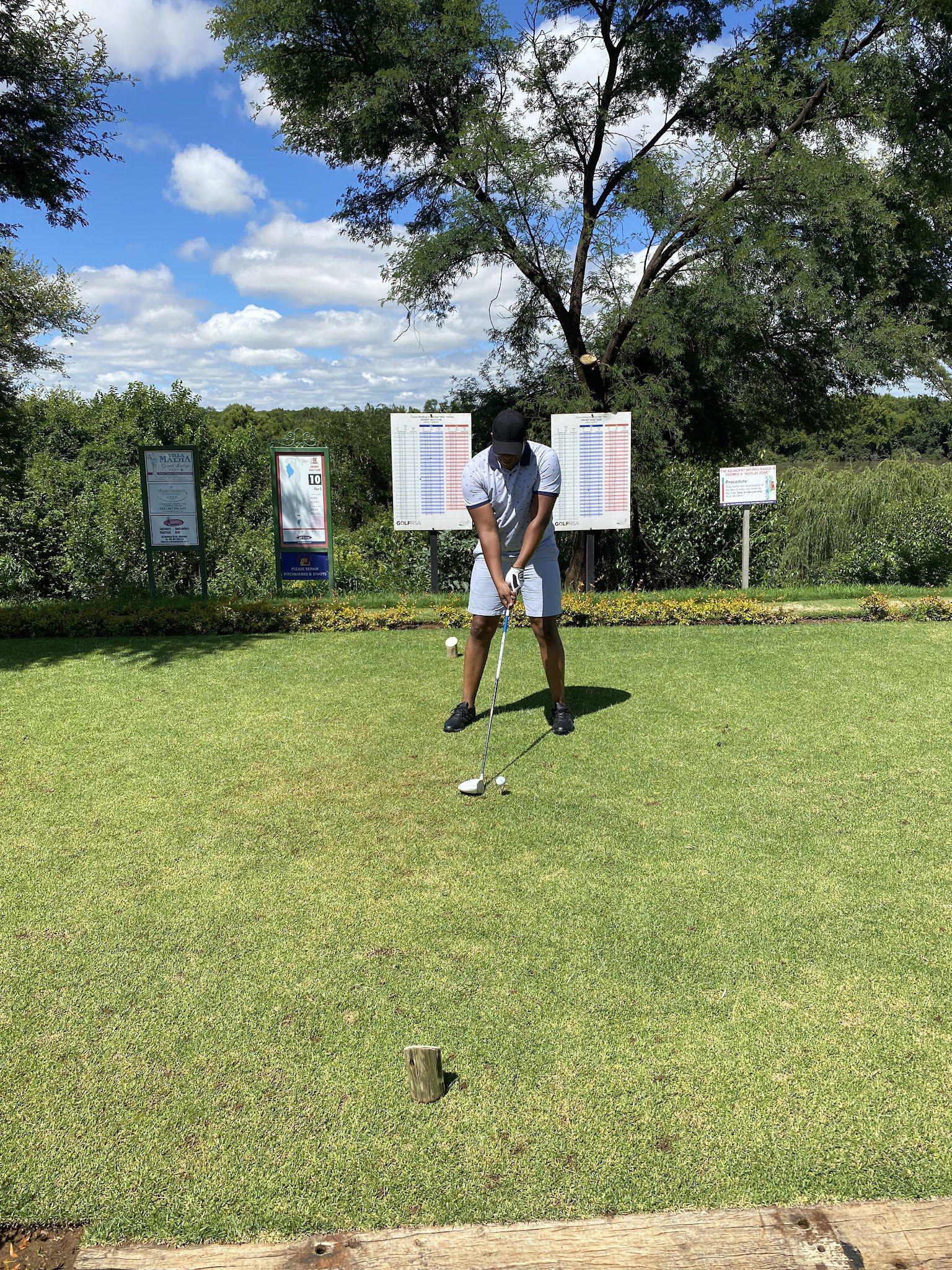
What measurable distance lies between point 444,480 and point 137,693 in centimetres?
493

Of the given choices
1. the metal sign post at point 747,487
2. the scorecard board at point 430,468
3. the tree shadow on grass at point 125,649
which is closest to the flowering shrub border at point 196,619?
the tree shadow on grass at point 125,649

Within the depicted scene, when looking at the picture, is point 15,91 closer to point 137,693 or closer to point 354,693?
point 137,693

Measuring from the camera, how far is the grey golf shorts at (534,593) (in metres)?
5.26

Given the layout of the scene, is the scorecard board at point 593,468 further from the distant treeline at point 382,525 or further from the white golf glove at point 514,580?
the white golf glove at point 514,580

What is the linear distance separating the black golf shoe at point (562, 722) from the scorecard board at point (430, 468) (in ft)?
17.1

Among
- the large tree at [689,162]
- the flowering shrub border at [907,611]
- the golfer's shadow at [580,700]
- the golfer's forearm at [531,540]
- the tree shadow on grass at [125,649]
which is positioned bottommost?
the golfer's shadow at [580,700]

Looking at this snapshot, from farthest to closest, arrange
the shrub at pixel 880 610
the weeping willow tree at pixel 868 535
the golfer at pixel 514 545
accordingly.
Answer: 1. the weeping willow tree at pixel 868 535
2. the shrub at pixel 880 610
3. the golfer at pixel 514 545

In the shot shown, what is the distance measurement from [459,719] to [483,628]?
2.07ft

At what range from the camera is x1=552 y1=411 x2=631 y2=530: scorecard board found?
10.4m

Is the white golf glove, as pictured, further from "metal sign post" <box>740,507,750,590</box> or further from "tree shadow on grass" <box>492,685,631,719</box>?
"metal sign post" <box>740,507,750,590</box>

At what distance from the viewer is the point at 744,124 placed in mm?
11156

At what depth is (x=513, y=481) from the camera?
5.08m

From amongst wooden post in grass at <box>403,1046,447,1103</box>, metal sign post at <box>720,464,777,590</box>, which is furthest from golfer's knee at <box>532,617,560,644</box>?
metal sign post at <box>720,464,777,590</box>

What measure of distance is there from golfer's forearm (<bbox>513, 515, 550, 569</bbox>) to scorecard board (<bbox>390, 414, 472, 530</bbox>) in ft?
17.1
